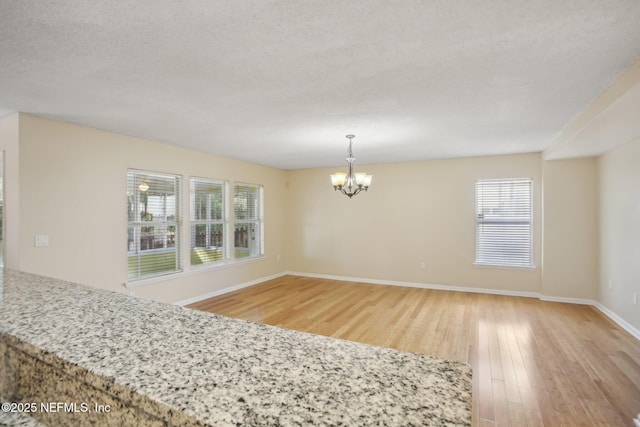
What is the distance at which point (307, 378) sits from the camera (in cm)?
64

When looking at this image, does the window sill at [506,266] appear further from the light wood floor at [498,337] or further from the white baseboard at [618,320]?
the white baseboard at [618,320]

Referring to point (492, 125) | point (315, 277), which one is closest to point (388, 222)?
point (315, 277)

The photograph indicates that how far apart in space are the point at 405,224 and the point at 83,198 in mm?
5009

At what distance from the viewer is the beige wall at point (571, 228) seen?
15.4 feet

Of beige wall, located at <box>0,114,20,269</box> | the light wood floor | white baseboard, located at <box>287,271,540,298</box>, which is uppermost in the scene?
beige wall, located at <box>0,114,20,269</box>

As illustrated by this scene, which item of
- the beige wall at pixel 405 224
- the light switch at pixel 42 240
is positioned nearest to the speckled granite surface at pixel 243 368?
the light switch at pixel 42 240

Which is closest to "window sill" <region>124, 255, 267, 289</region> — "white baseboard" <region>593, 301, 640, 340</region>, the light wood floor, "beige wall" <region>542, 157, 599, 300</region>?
the light wood floor

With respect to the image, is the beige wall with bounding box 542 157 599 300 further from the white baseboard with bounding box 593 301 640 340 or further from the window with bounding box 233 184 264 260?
the window with bounding box 233 184 264 260

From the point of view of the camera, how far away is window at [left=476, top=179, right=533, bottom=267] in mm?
5223

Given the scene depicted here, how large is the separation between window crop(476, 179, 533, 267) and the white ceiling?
1.85 meters

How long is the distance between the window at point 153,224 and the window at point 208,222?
31 cm

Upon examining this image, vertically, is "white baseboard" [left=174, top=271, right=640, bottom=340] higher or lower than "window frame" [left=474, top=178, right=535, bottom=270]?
lower

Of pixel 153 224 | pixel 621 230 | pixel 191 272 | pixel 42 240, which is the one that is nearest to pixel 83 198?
pixel 42 240

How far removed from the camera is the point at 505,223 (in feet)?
17.5
